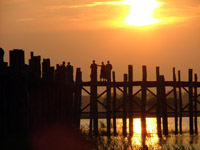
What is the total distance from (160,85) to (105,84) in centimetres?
266

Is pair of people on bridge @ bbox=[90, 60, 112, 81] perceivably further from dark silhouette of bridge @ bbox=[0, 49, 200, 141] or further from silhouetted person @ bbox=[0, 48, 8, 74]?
silhouetted person @ bbox=[0, 48, 8, 74]

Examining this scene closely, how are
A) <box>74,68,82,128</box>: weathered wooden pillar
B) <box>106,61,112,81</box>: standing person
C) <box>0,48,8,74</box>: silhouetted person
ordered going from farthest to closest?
<box>74,68,82,128</box>: weathered wooden pillar, <box>106,61,112,81</box>: standing person, <box>0,48,8,74</box>: silhouetted person

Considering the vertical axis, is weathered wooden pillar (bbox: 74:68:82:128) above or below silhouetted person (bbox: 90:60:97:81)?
below

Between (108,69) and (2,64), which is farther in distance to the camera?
(108,69)

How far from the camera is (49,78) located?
23.7 metres

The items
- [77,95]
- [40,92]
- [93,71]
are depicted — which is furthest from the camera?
[77,95]

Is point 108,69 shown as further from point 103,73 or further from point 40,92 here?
point 40,92

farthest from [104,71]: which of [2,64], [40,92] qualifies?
[2,64]

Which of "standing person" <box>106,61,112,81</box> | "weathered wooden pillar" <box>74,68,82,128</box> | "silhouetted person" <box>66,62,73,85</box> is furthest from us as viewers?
"weathered wooden pillar" <box>74,68,82,128</box>

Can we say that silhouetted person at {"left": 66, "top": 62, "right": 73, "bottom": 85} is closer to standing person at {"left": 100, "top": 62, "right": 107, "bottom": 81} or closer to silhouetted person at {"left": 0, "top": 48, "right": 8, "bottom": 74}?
standing person at {"left": 100, "top": 62, "right": 107, "bottom": 81}

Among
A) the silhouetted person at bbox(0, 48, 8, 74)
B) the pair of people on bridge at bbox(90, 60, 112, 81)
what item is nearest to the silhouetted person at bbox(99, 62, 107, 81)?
the pair of people on bridge at bbox(90, 60, 112, 81)

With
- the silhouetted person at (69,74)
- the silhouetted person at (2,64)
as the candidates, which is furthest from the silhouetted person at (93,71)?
the silhouetted person at (2,64)

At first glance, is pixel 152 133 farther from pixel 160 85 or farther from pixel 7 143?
pixel 7 143

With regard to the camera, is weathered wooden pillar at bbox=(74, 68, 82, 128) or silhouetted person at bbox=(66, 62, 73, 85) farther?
weathered wooden pillar at bbox=(74, 68, 82, 128)
